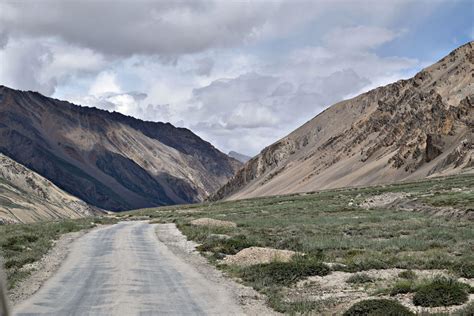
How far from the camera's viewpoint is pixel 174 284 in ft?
61.8

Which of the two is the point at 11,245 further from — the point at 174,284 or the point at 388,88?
the point at 388,88

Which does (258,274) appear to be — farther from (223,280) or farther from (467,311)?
(467,311)

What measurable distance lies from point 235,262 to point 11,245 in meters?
15.2

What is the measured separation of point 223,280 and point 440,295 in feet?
29.0

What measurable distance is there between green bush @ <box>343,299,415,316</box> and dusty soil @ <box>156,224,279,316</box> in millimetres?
2478

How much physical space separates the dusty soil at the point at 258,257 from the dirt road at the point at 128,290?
2.30 m

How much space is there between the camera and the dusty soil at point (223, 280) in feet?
50.4

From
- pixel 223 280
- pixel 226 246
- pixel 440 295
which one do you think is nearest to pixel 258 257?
pixel 223 280

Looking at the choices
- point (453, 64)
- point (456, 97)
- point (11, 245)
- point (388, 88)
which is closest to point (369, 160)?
point (456, 97)

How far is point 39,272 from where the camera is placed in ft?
73.4

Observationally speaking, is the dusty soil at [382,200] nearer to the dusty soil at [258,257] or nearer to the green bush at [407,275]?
the dusty soil at [258,257]

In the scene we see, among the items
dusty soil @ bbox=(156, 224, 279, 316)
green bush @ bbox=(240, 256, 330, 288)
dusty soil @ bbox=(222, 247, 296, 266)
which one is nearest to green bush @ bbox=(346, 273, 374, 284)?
green bush @ bbox=(240, 256, 330, 288)

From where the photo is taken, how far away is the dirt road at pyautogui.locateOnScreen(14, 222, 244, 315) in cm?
1446

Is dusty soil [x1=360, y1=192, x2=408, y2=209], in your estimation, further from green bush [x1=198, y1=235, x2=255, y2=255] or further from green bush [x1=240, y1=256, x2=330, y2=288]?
green bush [x1=240, y1=256, x2=330, y2=288]
